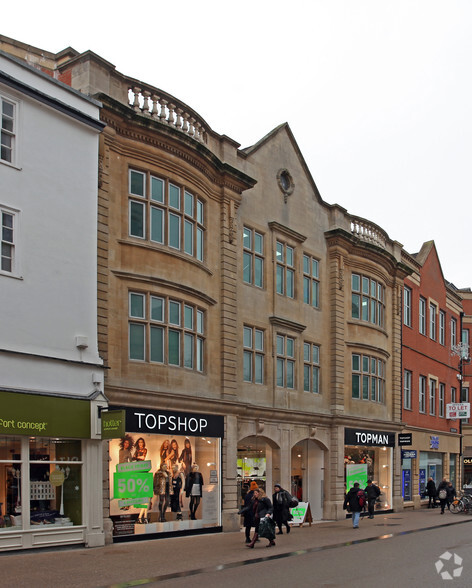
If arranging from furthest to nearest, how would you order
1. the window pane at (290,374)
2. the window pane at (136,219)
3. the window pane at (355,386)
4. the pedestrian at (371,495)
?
the window pane at (355,386)
the pedestrian at (371,495)
the window pane at (290,374)
the window pane at (136,219)

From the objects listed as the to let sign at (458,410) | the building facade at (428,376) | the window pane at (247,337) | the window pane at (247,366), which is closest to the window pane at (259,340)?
the window pane at (247,337)

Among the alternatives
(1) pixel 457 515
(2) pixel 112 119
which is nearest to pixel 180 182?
(2) pixel 112 119

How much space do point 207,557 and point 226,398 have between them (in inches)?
302

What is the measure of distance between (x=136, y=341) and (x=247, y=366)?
624cm

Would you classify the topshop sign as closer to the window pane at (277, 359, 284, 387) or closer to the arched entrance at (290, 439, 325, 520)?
the window pane at (277, 359, 284, 387)

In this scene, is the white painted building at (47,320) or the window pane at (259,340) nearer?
the white painted building at (47,320)

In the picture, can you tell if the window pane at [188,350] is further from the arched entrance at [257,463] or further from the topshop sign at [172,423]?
the arched entrance at [257,463]

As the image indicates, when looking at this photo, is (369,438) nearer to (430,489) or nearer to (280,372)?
(430,489)

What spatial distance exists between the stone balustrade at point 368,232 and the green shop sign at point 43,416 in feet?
59.3

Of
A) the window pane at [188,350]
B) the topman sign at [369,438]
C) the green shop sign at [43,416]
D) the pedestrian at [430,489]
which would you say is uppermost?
the window pane at [188,350]

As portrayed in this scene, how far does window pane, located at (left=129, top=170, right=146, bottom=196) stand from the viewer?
22000 millimetres

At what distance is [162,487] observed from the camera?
22.1 m

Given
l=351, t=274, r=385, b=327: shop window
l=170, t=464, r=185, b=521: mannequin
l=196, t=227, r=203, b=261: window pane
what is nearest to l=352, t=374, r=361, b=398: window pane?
l=351, t=274, r=385, b=327: shop window

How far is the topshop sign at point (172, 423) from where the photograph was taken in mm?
21034
